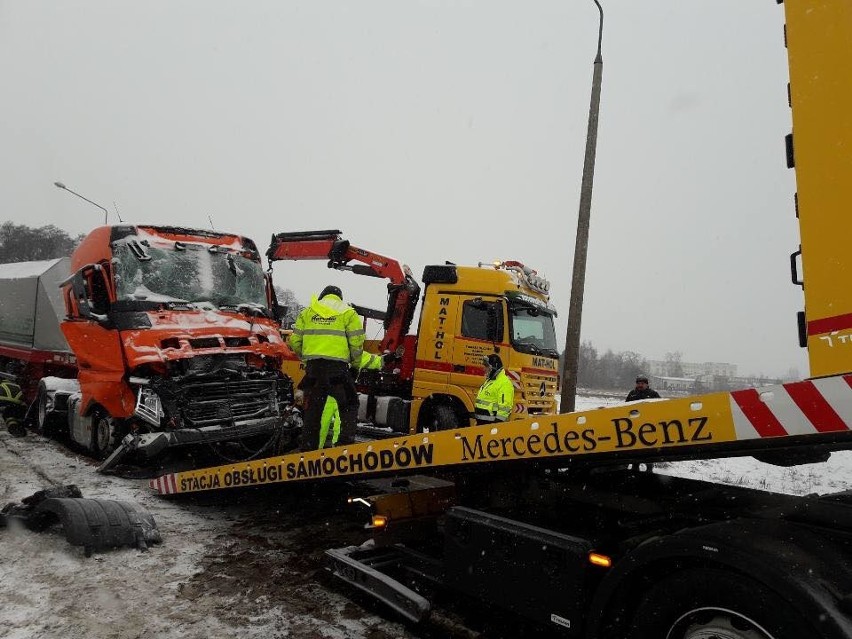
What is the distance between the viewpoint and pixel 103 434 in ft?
23.7

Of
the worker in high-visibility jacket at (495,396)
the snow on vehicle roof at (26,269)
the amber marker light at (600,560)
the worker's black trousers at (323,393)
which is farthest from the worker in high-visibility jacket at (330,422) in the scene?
the snow on vehicle roof at (26,269)

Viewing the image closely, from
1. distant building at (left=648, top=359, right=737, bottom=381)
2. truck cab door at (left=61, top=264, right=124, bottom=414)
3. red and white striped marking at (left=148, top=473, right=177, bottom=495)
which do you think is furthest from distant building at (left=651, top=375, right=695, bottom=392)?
truck cab door at (left=61, top=264, right=124, bottom=414)

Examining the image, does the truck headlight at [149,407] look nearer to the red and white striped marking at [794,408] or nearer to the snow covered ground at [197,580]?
the snow covered ground at [197,580]

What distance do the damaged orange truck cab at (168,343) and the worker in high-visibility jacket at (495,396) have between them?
96.5 inches

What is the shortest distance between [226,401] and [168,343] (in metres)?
0.94

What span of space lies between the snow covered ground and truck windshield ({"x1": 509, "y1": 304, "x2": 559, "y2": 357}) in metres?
4.14

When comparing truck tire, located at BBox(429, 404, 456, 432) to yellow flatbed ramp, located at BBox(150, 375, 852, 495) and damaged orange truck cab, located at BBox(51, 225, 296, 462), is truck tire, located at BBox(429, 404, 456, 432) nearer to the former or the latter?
damaged orange truck cab, located at BBox(51, 225, 296, 462)

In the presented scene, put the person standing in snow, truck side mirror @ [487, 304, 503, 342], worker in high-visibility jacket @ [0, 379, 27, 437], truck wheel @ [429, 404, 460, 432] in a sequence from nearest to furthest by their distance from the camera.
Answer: truck side mirror @ [487, 304, 503, 342], the person standing in snow, truck wheel @ [429, 404, 460, 432], worker in high-visibility jacket @ [0, 379, 27, 437]

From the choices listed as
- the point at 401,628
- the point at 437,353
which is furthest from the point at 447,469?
the point at 437,353

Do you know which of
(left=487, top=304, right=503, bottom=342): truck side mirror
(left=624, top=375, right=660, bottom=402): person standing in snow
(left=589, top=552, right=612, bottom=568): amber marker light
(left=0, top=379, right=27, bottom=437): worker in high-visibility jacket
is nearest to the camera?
(left=589, top=552, right=612, bottom=568): amber marker light

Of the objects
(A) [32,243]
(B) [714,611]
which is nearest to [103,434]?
(B) [714,611]

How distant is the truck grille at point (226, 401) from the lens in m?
6.25

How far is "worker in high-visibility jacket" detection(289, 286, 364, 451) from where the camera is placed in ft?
17.2

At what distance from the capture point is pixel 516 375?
8609 mm
